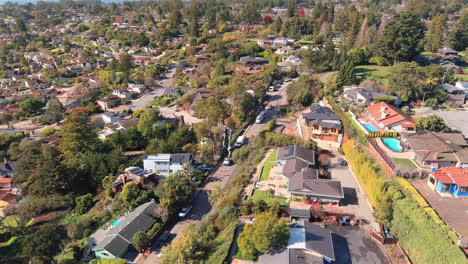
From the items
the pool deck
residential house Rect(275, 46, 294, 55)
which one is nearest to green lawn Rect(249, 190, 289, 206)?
the pool deck

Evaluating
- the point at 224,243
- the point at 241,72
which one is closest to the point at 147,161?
the point at 224,243

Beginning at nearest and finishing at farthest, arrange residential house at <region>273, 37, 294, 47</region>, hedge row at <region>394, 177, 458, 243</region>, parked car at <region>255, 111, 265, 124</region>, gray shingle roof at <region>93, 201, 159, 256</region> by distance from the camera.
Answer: hedge row at <region>394, 177, 458, 243</region> → gray shingle roof at <region>93, 201, 159, 256</region> → parked car at <region>255, 111, 265, 124</region> → residential house at <region>273, 37, 294, 47</region>

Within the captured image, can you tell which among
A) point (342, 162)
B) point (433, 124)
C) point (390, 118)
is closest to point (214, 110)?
point (342, 162)

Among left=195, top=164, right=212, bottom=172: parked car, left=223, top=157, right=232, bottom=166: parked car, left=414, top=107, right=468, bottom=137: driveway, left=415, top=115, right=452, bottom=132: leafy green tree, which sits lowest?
left=195, top=164, right=212, bottom=172: parked car

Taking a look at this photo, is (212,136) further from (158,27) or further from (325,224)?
(158,27)

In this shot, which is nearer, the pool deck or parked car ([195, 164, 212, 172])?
the pool deck

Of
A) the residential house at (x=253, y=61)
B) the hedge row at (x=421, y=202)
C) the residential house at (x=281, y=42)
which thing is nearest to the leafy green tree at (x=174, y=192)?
the hedge row at (x=421, y=202)

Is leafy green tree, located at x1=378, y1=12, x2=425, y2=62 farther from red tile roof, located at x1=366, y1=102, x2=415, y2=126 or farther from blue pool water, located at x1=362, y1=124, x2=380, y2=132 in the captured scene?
blue pool water, located at x1=362, y1=124, x2=380, y2=132

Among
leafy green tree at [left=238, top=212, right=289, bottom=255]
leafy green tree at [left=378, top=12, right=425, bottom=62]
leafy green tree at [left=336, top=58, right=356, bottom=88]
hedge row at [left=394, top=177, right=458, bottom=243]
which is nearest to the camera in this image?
hedge row at [left=394, top=177, right=458, bottom=243]
